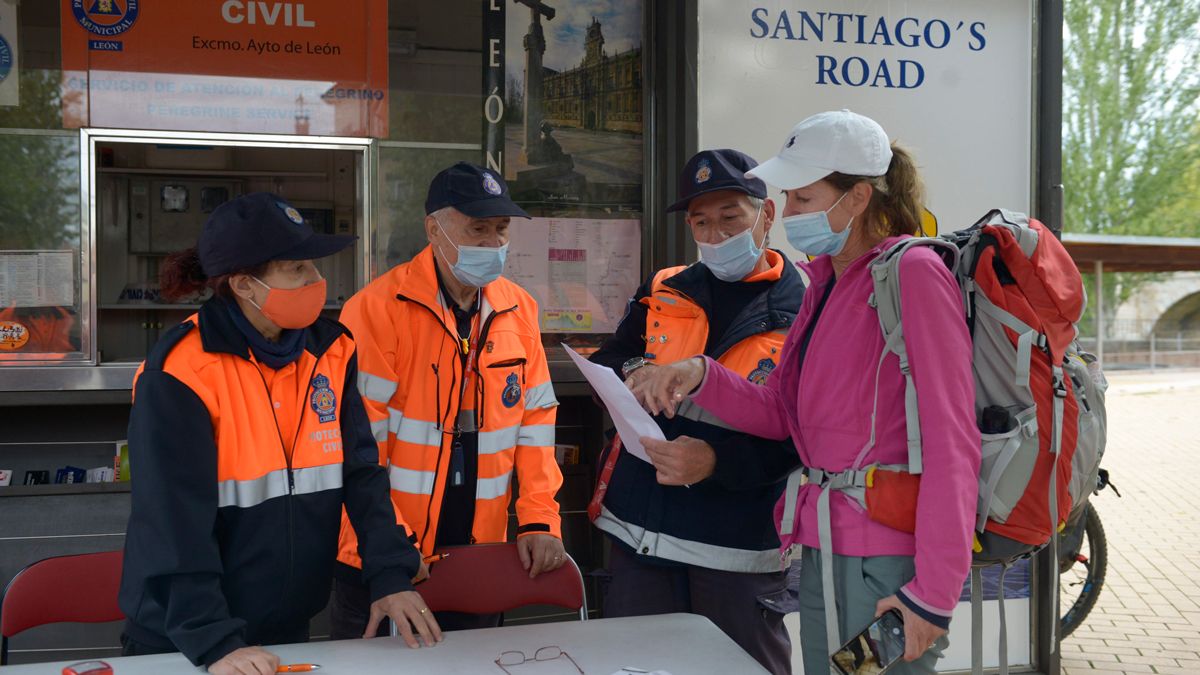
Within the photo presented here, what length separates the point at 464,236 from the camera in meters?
2.75

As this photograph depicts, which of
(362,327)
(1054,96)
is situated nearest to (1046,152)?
(1054,96)

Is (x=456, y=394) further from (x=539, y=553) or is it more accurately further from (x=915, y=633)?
(x=915, y=633)

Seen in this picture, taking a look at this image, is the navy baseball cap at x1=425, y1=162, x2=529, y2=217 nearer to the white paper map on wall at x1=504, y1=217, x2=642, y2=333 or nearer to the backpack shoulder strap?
the backpack shoulder strap

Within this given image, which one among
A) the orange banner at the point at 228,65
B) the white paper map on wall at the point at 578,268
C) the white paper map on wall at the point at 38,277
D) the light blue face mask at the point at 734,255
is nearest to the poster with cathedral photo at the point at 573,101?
the white paper map on wall at the point at 578,268

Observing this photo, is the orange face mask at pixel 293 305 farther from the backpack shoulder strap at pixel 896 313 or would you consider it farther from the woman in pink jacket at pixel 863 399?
the backpack shoulder strap at pixel 896 313

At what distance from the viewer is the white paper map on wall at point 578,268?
4.36 meters

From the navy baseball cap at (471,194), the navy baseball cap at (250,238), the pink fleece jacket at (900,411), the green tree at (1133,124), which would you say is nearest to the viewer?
the pink fleece jacket at (900,411)

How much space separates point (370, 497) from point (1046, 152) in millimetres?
3316

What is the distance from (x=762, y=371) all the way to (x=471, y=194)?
932mm

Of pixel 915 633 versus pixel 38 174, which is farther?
pixel 38 174

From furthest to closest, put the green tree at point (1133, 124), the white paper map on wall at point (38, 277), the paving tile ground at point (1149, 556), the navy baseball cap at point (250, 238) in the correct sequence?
the green tree at point (1133, 124) → the paving tile ground at point (1149, 556) → the white paper map on wall at point (38, 277) → the navy baseball cap at point (250, 238)

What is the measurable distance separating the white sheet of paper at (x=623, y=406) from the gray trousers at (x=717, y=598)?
35 cm

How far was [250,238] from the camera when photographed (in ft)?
6.92

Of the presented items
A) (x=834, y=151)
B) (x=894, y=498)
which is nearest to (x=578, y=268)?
(x=834, y=151)
